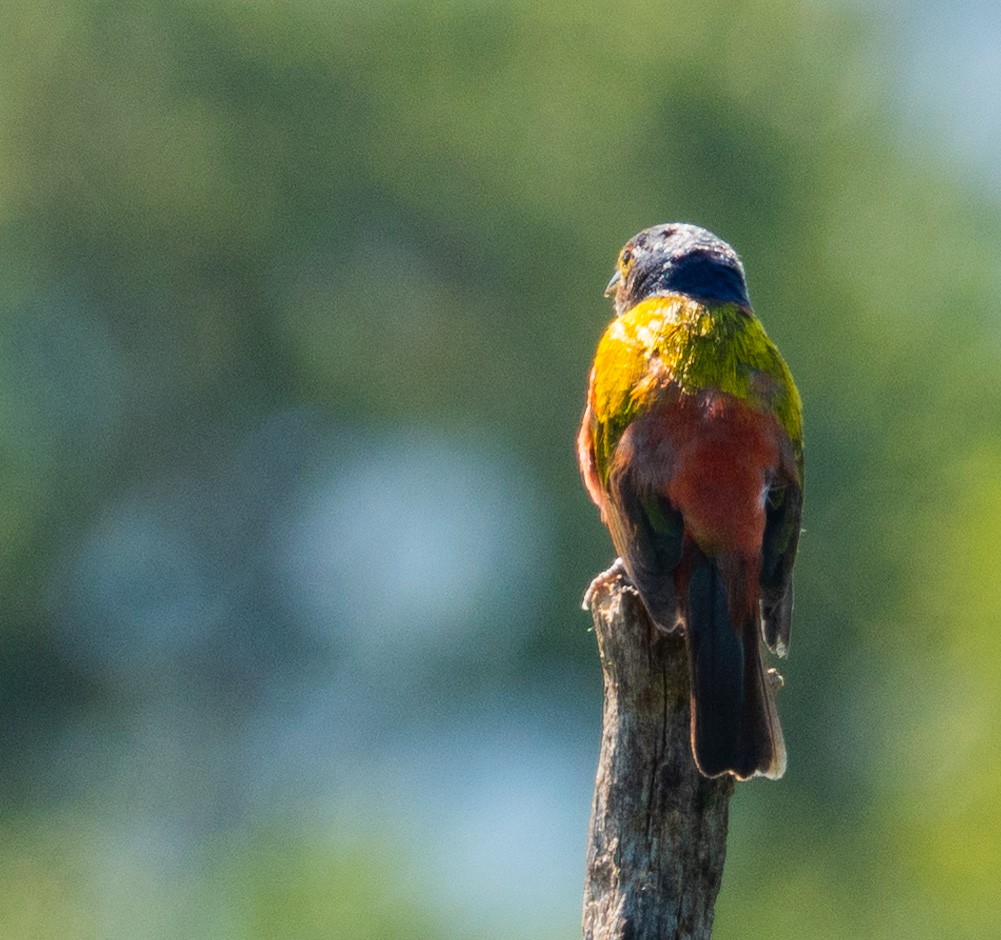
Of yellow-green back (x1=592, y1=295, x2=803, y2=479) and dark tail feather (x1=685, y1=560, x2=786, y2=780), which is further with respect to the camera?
yellow-green back (x1=592, y1=295, x2=803, y2=479)

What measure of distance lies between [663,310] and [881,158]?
27.0m

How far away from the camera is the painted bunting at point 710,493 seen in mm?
7195

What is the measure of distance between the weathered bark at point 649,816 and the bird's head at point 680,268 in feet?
7.88

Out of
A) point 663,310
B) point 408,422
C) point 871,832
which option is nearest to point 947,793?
point 871,832

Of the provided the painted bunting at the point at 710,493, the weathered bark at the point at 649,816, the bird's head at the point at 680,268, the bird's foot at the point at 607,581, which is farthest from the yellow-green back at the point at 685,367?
the weathered bark at the point at 649,816

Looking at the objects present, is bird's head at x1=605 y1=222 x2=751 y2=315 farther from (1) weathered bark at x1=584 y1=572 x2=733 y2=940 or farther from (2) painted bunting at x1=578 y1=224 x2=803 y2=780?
(1) weathered bark at x1=584 y1=572 x2=733 y2=940

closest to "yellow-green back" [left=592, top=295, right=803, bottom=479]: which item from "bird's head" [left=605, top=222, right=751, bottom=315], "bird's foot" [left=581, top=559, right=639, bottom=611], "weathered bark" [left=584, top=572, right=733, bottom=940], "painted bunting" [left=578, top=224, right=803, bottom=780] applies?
"painted bunting" [left=578, top=224, right=803, bottom=780]

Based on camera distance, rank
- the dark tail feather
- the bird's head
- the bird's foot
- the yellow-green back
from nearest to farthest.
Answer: the dark tail feather
the bird's foot
the yellow-green back
the bird's head

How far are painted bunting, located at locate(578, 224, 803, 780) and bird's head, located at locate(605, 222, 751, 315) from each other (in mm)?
374

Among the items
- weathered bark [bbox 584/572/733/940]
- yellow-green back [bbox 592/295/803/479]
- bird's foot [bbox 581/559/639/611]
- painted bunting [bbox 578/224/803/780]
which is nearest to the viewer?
weathered bark [bbox 584/572/733/940]

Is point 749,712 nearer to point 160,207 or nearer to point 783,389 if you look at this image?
point 783,389

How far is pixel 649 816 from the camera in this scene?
6750 millimetres

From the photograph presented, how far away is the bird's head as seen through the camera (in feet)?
30.0

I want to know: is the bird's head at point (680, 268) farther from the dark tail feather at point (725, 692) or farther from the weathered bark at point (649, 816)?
the weathered bark at point (649, 816)
